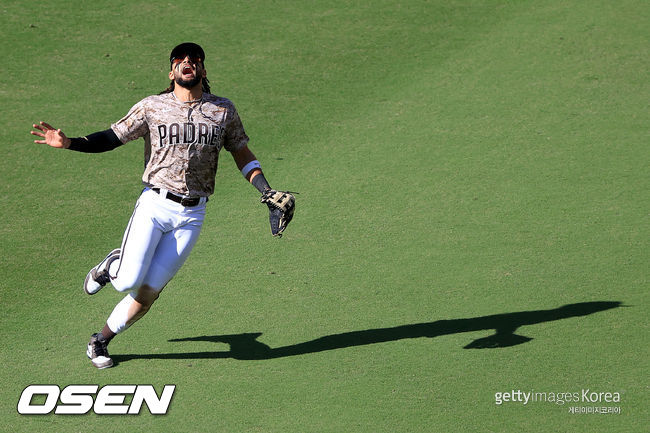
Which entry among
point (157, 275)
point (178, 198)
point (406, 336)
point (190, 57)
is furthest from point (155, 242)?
point (406, 336)

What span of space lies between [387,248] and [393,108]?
301cm

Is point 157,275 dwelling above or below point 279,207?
below

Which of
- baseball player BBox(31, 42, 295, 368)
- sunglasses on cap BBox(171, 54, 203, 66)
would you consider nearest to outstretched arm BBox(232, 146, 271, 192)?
baseball player BBox(31, 42, 295, 368)

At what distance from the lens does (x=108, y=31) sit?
40.4 ft

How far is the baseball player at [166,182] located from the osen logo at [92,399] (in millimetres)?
321

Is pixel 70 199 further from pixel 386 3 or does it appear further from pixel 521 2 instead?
pixel 521 2

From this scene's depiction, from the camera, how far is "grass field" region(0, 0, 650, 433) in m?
6.42

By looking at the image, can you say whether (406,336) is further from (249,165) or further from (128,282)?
(128,282)

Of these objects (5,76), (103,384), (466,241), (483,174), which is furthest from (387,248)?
(5,76)

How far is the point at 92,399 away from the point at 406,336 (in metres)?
2.42

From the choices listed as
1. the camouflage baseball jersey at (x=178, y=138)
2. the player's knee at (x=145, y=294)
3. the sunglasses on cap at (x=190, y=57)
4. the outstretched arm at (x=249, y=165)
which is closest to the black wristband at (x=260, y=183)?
the outstretched arm at (x=249, y=165)
